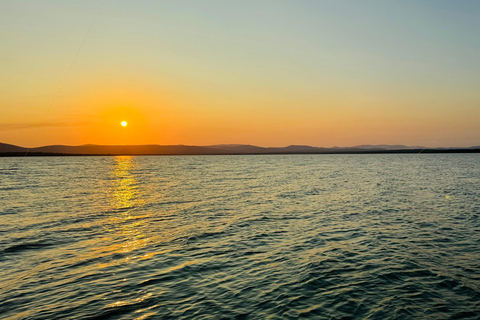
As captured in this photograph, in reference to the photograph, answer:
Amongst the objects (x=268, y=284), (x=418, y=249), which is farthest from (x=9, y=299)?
(x=418, y=249)

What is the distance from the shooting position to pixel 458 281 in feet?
39.9

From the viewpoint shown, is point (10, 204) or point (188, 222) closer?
point (188, 222)

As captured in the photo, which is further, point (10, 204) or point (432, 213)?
point (10, 204)

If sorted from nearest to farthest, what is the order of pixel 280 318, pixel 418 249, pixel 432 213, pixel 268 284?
pixel 280 318 < pixel 268 284 < pixel 418 249 < pixel 432 213

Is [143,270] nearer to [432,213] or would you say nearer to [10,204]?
[432,213]

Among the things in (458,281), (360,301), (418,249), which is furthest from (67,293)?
(418,249)

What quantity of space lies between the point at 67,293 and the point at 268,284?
23.5 feet

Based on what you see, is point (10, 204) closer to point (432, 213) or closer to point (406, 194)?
point (432, 213)

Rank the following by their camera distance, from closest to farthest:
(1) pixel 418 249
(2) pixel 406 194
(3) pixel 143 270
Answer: (3) pixel 143 270 → (1) pixel 418 249 → (2) pixel 406 194

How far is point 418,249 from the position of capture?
648 inches

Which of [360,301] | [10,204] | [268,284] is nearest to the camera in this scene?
[360,301]

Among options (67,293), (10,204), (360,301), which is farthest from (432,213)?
(10,204)

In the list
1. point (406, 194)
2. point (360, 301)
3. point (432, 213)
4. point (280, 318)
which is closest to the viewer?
point (280, 318)

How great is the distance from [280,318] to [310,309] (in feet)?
3.86
